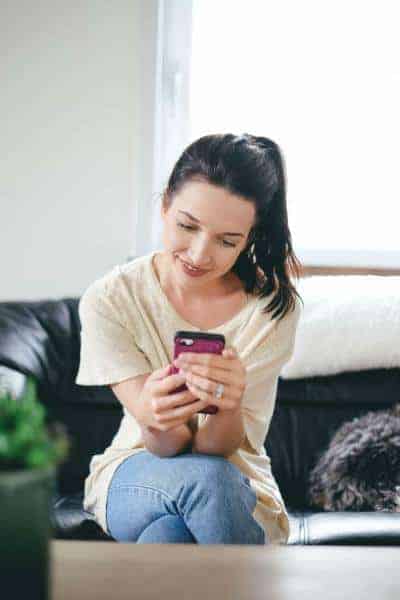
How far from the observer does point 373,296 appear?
8.75 ft

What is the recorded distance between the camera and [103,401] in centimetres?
257

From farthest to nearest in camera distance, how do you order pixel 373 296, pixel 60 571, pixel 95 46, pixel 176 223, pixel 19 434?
pixel 95 46, pixel 373 296, pixel 176 223, pixel 60 571, pixel 19 434

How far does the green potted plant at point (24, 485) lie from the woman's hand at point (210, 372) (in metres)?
0.71

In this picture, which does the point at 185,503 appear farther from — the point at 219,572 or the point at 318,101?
the point at 318,101

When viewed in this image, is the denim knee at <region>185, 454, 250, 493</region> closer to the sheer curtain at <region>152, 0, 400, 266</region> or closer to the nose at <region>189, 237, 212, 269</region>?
the nose at <region>189, 237, 212, 269</region>

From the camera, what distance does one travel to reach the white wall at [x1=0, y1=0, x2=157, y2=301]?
3.06 metres

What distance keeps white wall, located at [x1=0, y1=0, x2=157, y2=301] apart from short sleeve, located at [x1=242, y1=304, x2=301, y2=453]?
4.26 ft

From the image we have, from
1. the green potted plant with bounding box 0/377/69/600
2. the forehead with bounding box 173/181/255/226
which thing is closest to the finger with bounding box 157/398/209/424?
the forehead with bounding box 173/181/255/226

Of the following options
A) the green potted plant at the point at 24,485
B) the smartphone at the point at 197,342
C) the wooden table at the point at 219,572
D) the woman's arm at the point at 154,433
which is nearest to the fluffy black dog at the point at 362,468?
the woman's arm at the point at 154,433

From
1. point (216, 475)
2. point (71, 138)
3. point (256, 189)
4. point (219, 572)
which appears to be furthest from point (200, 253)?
point (71, 138)

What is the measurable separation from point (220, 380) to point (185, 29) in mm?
1873

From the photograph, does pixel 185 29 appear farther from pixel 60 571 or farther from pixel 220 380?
pixel 60 571

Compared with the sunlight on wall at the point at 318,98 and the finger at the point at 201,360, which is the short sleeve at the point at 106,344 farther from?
the sunlight on wall at the point at 318,98

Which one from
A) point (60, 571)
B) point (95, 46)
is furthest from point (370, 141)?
point (60, 571)
